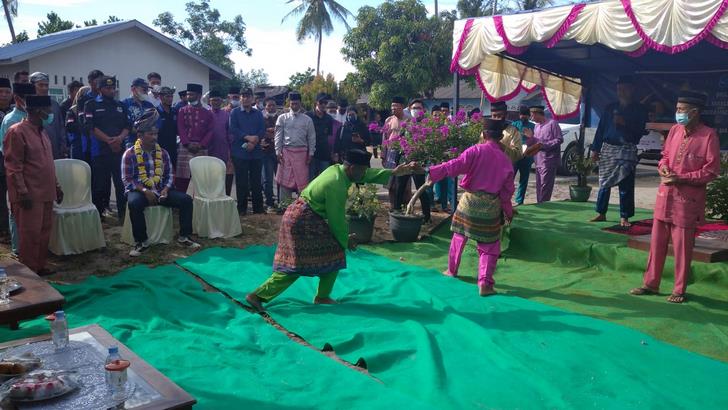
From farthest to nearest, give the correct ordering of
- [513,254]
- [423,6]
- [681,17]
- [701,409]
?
[423,6] → [513,254] → [681,17] → [701,409]

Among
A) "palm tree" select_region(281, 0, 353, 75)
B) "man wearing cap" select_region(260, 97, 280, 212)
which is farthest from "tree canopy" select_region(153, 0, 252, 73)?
"man wearing cap" select_region(260, 97, 280, 212)

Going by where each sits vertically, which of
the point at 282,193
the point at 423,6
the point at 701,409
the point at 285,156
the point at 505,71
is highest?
the point at 423,6

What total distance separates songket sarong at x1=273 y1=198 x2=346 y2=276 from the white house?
45.6ft

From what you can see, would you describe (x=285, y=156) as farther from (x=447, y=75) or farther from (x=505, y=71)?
(x=447, y=75)

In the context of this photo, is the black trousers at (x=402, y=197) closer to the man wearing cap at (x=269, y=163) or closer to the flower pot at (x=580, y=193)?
the man wearing cap at (x=269, y=163)

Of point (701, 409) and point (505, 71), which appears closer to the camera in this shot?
point (701, 409)

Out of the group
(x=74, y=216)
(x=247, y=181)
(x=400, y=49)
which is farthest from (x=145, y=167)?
(x=400, y=49)

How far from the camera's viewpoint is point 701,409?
339 cm

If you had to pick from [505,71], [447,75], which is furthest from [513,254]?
[447,75]

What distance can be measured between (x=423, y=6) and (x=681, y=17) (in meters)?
15.4

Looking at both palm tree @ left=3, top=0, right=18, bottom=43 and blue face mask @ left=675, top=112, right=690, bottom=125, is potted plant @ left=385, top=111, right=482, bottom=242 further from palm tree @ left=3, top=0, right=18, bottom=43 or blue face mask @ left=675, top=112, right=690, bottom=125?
palm tree @ left=3, top=0, right=18, bottom=43

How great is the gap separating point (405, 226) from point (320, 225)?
2.86 metres

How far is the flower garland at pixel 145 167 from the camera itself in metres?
6.79

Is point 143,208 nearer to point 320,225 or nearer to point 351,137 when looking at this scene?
point 320,225
